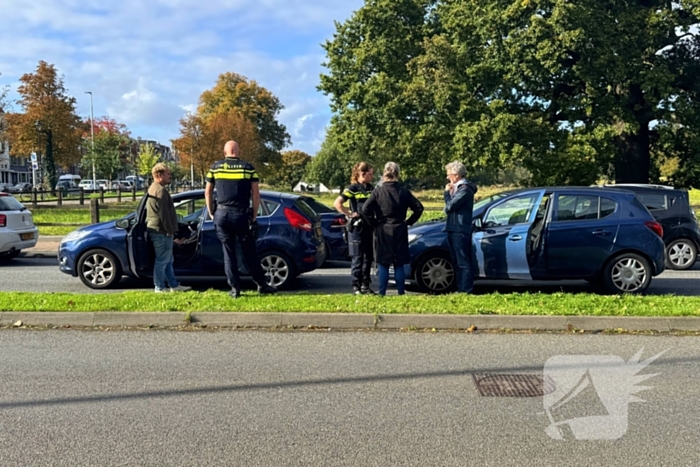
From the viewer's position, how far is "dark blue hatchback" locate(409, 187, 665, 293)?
851cm

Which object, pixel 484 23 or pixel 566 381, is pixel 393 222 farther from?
pixel 484 23

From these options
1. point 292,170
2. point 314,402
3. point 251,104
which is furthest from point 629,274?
point 292,170

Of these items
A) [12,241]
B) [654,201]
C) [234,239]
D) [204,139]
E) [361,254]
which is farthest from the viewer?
[204,139]

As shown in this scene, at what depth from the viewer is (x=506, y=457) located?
3.67 m

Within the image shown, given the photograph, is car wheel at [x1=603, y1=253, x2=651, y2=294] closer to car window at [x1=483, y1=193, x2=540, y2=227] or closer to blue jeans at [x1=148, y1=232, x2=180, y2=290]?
car window at [x1=483, y1=193, x2=540, y2=227]

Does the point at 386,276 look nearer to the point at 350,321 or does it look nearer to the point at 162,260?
the point at 350,321

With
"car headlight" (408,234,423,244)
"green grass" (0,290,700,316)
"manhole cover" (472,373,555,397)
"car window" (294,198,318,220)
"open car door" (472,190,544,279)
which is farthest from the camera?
"car window" (294,198,318,220)

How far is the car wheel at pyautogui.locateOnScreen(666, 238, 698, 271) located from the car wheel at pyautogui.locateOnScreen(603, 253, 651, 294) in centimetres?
415

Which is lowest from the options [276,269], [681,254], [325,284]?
[325,284]

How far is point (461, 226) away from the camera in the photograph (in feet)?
25.9

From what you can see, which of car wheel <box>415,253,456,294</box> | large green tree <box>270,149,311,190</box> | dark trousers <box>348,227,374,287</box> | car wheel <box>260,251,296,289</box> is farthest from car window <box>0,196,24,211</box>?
large green tree <box>270,149,311,190</box>

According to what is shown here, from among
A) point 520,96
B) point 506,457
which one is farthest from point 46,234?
point 520,96

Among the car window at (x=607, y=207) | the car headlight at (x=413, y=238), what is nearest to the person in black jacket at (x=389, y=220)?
the car headlight at (x=413, y=238)

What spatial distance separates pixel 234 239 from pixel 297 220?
1769 millimetres
